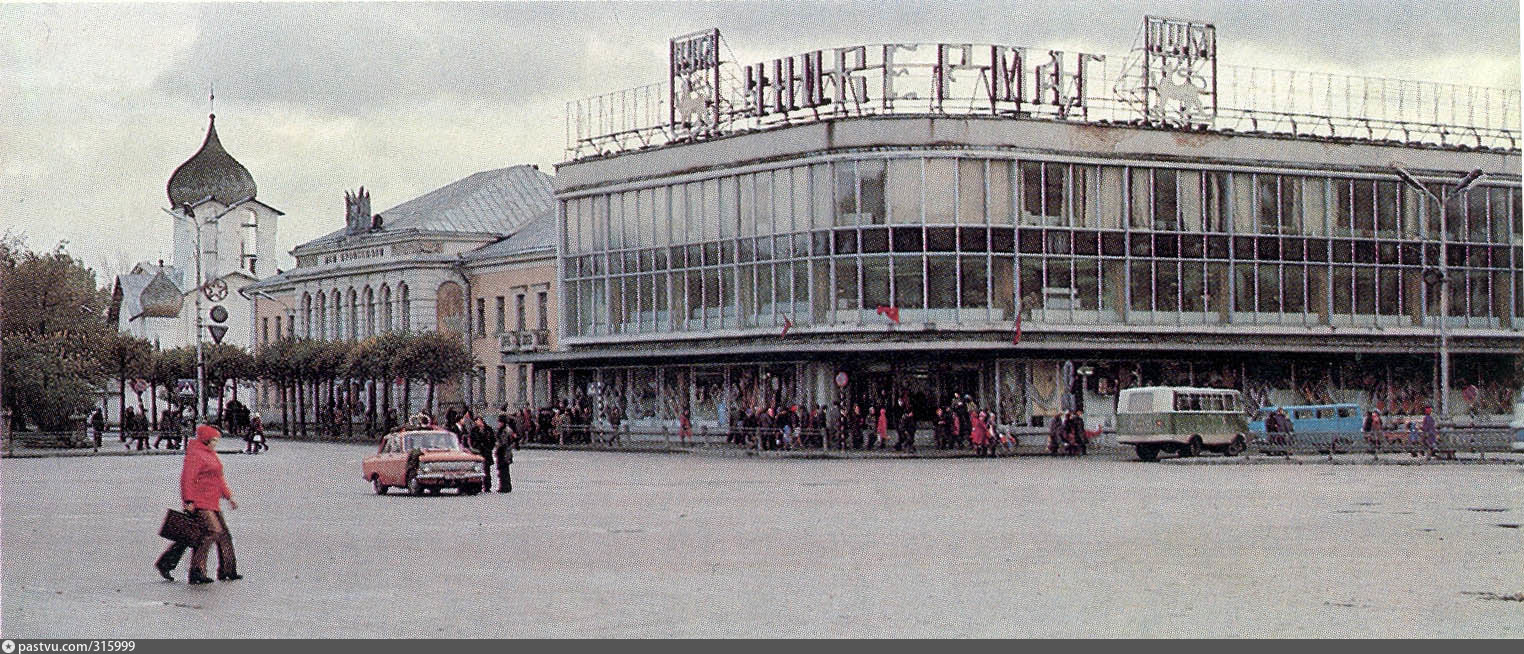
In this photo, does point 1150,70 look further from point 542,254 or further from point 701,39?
point 542,254

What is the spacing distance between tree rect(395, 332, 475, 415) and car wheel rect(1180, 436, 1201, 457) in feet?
126

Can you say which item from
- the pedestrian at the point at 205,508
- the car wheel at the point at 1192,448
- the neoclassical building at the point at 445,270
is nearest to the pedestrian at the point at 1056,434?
the car wheel at the point at 1192,448

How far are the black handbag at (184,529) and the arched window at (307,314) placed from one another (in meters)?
87.8

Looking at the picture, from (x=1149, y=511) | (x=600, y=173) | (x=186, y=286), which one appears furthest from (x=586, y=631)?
(x=186, y=286)

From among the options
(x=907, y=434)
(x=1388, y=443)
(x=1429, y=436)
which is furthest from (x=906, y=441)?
(x=1429, y=436)

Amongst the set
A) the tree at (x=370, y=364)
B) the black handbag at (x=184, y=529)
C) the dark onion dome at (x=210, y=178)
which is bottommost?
the black handbag at (x=184, y=529)

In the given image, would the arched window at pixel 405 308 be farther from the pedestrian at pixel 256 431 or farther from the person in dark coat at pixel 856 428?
the person in dark coat at pixel 856 428

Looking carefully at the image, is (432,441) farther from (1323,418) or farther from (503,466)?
(1323,418)

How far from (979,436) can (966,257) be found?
8382 millimetres

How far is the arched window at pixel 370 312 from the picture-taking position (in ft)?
321

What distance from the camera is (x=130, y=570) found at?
20031 mm

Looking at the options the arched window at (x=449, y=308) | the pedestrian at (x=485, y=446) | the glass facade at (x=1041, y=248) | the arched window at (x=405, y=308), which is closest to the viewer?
the pedestrian at (x=485, y=446)

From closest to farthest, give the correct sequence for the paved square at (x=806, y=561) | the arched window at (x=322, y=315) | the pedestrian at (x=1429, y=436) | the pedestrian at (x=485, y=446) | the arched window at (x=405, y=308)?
the paved square at (x=806, y=561) < the pedestrian at (x=485, y=446) < the pedestrian at (x=1429, y=436) < the arched window at (x=405, y=308) < the arched window at (x=322, y=315)

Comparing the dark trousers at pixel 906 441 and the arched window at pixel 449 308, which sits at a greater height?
the arched window at pixel 449 308
